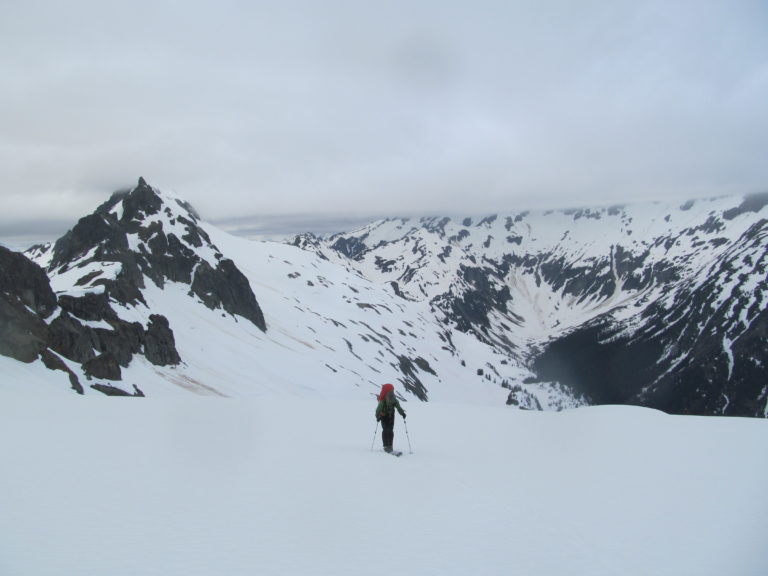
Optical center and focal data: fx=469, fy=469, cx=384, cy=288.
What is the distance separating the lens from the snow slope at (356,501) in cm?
832

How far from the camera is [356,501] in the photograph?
11391mm

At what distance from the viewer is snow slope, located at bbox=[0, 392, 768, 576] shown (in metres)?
8.32

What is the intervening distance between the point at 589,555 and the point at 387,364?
13414cm

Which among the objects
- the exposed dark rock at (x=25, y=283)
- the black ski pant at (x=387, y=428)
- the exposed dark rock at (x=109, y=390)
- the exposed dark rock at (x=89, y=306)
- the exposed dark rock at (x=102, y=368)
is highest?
the exposed dark rock at (x=25, y=283)

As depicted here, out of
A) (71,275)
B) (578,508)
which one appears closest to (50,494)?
(578,508)

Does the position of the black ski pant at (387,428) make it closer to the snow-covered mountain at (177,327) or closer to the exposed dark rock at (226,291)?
the snow-covered mountain at (177,327)

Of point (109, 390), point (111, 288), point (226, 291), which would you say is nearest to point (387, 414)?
point (109, 390)

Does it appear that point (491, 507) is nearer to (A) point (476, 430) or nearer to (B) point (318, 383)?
(A) point (476, 430)

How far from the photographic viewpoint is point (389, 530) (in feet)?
32.1

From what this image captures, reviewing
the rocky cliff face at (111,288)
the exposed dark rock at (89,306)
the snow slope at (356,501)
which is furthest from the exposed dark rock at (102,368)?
the snow slope at (356,501)

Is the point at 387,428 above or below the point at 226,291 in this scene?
below

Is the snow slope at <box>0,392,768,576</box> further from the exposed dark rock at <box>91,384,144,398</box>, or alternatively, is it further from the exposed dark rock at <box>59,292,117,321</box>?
the exposed dark rock at <box>59,292,117,321</box>

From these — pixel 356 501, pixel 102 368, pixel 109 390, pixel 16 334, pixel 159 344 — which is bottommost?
pixel 109 390

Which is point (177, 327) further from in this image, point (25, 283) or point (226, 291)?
point (25, 283)
